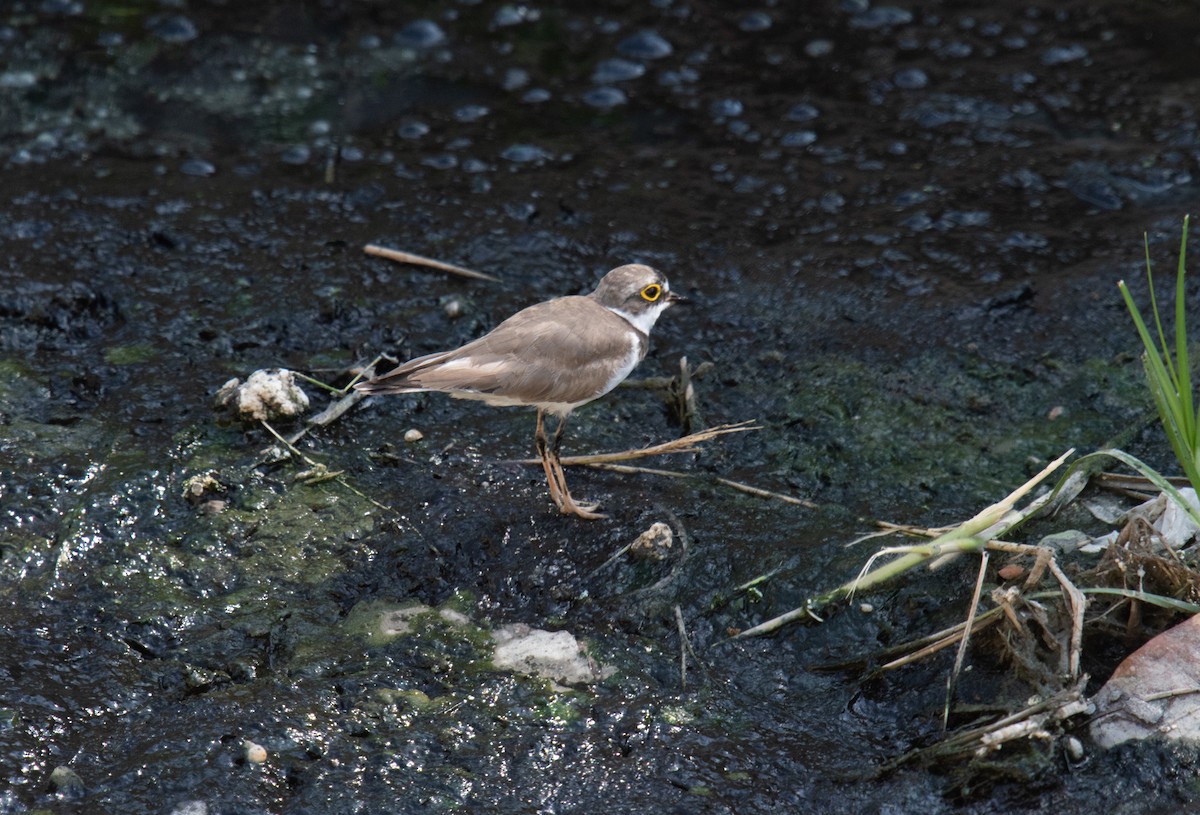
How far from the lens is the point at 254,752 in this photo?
10.6 feet

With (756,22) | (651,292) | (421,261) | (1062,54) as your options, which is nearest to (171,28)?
(421,261)

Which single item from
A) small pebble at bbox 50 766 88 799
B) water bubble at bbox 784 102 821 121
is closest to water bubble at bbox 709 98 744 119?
water bubble at bbox 784 102 821 121

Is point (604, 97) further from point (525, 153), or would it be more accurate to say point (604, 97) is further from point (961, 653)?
point (961, 653)

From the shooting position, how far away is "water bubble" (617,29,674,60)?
7.09 m

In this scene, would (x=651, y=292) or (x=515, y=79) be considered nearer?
(x=651, y=292)

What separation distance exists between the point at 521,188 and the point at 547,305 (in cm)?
172

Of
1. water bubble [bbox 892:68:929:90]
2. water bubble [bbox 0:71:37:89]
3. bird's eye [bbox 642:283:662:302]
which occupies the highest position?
bird's eye [bbox 642:283:662:302]

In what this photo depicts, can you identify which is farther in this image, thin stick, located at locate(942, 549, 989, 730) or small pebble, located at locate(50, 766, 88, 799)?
thin stick, located at locate(942, 549, 989, 730)

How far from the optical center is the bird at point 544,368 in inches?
163

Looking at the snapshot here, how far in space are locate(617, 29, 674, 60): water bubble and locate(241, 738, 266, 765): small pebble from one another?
501 cm

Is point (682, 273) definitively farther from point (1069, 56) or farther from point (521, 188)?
point (1069, 56)

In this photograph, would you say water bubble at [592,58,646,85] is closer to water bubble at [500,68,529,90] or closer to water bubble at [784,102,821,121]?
water bubble at [500,68,529,90]

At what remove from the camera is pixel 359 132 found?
6.54m

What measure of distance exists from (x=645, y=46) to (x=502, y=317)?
2660mm
